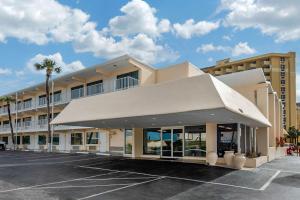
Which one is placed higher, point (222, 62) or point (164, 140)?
point (222, 62)

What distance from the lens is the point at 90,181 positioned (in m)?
14.4

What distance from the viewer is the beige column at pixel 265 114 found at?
2420cm

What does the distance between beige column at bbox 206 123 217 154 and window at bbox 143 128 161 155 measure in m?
5.71

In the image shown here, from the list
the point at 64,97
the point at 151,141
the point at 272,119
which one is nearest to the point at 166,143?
the point at 151,141

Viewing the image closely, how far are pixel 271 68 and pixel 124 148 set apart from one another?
253 feet

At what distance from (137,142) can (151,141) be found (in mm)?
1359

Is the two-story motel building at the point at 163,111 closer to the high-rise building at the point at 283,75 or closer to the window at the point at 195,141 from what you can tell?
the window at the point at 195,141

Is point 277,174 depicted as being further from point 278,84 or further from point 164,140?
point 278,84

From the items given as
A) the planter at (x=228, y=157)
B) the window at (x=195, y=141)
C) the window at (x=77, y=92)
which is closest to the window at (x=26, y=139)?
the window at (x=77, y=92)

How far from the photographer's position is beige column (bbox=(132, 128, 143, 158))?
26.8 m

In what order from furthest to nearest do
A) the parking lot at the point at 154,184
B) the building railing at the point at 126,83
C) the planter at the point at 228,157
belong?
the building railing at the point at 126,83 → the planter at the point at 228,157 → the parking lot at the point at 154,184

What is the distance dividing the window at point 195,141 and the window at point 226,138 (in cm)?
144

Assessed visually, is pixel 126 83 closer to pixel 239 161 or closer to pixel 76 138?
pixel 76 138

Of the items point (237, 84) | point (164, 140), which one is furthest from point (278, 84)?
point (164, 140)
